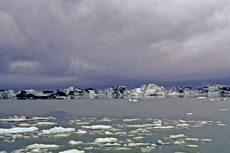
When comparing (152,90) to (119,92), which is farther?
(119,92)

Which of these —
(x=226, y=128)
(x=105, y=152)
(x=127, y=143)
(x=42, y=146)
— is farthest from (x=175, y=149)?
(x=226, y=128)

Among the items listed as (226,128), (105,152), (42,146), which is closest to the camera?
(105,152)

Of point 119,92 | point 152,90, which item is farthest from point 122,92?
point 152,90

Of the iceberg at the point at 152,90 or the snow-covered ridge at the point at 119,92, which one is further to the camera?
the iceberg at the point at 152,90

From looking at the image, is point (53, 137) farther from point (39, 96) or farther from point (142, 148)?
point (39, 96)

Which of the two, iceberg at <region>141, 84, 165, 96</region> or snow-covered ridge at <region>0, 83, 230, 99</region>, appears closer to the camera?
snow-covered ridge at <region>0, 83, 230, 99</region>

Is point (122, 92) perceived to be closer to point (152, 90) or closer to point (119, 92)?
point (119, 92)

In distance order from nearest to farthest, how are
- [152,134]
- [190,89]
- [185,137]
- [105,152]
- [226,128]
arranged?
[105,152], [185,137], [152,134], [226,128], [190,89]

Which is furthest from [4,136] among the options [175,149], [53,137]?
[175,149]

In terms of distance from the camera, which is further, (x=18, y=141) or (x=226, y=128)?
(x=226, y=128)

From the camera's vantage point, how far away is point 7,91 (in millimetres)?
114250

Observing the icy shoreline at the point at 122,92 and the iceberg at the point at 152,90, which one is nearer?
the icy shoreline at the point at 122,92

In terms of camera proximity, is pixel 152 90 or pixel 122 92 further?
pixel 122 92

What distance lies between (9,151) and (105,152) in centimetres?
399
